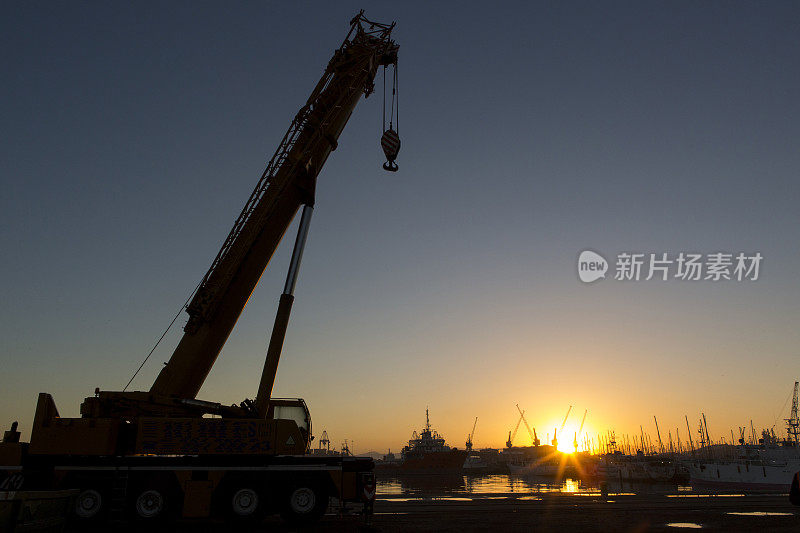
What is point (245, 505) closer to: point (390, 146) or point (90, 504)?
point (90, 504)

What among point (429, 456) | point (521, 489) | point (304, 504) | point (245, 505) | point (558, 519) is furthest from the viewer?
point (429, 456)

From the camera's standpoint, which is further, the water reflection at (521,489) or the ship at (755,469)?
the ship at (755,469)

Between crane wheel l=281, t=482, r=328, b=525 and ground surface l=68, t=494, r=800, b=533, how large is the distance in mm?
338

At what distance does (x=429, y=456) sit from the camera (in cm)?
10431

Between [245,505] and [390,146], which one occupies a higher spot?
[390,146]

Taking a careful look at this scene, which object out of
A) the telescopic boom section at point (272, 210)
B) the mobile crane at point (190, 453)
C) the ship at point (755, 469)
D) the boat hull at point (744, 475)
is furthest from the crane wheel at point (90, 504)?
the ship at point (755, 469)

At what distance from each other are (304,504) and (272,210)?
29.1 feet

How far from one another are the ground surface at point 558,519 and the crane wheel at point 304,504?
338 millimetres

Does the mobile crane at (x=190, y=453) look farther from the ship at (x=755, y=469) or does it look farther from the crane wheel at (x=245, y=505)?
the ship at (x=755, y=469)

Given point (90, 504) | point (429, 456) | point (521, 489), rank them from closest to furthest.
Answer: point (90, 504), point (521, 489), point (429, 456)

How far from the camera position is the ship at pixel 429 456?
102750 millimetres

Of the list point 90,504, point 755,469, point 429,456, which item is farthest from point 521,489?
point 429,456

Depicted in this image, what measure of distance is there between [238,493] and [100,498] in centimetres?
363

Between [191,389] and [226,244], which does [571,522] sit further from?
[226,244]
